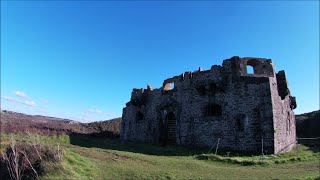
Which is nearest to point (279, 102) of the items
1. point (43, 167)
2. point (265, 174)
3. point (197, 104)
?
point (197, 104)

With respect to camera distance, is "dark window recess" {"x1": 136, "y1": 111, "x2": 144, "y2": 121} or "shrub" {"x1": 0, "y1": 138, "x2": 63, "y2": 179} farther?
"dark window recess" {"x1": 136, "y1": 111, "x2": 144, "y2": 121}

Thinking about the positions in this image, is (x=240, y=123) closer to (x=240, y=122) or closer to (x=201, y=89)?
(x=240, y=122)

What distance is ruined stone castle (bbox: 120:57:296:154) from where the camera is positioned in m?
16.9

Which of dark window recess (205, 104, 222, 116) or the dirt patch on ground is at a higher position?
dark window recess (205, 104, 222, 116)

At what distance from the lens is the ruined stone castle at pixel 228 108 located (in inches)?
667

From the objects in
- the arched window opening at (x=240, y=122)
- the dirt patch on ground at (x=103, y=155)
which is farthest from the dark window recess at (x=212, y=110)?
the dirt patch on ground at (x=103, y=155)

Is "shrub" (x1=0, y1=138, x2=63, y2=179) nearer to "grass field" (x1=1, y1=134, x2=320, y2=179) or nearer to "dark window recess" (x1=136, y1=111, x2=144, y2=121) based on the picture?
"grass field" (x1=1, y1=134, x2=320, y2=179)

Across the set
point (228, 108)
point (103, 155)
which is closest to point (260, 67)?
point (228, 108)

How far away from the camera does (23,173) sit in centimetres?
970

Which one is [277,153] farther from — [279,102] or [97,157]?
[97,157]

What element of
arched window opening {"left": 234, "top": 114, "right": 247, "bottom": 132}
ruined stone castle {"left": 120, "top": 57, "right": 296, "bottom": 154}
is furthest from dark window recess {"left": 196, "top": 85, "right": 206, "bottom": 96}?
A: arched window opening {"left": 234, "top": 114, "right": 247, "bottom": 132}

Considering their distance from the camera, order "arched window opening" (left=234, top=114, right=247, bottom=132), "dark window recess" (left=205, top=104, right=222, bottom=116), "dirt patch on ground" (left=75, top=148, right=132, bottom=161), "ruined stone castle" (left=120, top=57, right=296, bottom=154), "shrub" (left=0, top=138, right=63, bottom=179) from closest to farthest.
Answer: "shrub" (left=0, top=138, right=63, bottom=179) → "dirt patch on ground" (left=75, top=148, right=132, bottom=161) → "ruined stone castle" (left=120, top=57, right=296, bottom=154) → "arched window opening" (left=234, top=114, right=247, bottom=132) → "dark window recess" (left=205, top=104, right=222, bottom=116)

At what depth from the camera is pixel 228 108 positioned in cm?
1833

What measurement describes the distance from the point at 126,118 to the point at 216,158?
52.9 ft
